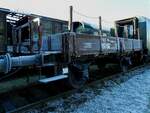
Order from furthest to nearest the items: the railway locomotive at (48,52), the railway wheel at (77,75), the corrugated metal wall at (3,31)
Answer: the corrugated metal wall at (3,31) < the railway wheel at (77,75) < the railway locomotive at (48,52)

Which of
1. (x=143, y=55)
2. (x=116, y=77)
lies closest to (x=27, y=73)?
(x=116, y=77)

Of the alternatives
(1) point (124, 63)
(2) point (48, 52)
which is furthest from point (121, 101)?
(1) point (124, 63)

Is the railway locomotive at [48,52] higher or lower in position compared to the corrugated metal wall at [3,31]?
lower

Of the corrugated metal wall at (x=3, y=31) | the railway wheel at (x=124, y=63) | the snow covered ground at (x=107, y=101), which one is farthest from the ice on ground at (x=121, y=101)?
the corrugated metal wall at (x=3, y=31)

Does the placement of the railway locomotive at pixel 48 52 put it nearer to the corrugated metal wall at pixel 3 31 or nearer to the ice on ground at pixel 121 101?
the corrugated metal wall at pixel 3 31

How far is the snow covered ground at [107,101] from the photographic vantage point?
557 centimetres

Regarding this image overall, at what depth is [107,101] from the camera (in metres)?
6.27

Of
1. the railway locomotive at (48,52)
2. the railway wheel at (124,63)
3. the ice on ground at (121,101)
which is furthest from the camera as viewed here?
the railway wheel at (124,63)

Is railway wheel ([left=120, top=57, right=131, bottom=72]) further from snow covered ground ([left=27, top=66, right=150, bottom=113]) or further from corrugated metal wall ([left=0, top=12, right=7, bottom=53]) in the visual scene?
corrugated metal wall ([left=0, top=12, right=7, bottom=53])

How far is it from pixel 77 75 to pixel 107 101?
207 centimetres

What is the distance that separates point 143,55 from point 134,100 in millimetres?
9922

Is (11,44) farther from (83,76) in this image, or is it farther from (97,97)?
(97,97)

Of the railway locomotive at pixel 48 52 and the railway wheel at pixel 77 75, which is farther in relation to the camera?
the railway wheel at pixel 77 75

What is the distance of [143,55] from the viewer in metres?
15.6
